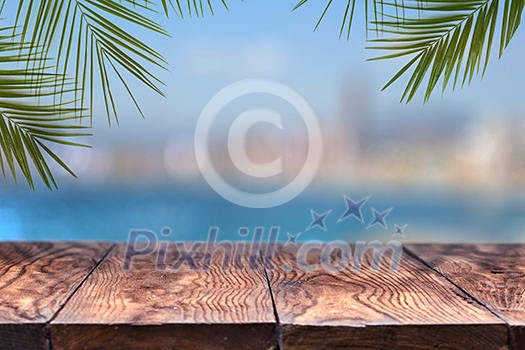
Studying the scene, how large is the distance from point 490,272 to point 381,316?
12.7 inches

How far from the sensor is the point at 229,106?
13.5 feet

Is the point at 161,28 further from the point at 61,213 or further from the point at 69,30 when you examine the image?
the point at 61,213

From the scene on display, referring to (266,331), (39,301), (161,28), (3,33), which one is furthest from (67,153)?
(266,331)

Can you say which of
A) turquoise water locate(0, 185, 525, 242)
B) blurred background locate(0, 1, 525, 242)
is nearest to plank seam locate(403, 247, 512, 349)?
blurred background locate(0, 1, 525, 242)

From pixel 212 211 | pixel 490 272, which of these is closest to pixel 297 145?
pixel 212 211

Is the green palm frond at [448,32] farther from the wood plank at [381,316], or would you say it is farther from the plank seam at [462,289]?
the wood plank at [381,316]

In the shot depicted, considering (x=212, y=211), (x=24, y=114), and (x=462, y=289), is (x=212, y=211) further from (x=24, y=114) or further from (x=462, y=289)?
(x=462, y=289)

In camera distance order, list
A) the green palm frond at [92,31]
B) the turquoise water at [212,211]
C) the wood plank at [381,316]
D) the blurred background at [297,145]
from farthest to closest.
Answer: the turquoise water at [212,211]
the blurred background at [297,145]
the green palm frond at [92,31]
the wood plank at [381,316]

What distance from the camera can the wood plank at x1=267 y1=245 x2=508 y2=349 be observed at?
2.21ft

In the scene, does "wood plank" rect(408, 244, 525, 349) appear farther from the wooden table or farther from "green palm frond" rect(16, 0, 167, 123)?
"green palm frond" rect(16, 0, 167, 123)

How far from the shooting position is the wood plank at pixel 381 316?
0.67 meters

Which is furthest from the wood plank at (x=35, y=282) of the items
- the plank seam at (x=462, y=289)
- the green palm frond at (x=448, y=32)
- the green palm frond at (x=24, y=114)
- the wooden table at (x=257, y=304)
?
the green palm frond at (x=448, y=32)

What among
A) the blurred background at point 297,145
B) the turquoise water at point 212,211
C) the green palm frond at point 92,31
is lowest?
the turquoise water at point 212,211

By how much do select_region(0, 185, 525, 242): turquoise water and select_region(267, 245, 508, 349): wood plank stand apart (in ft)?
11.0
